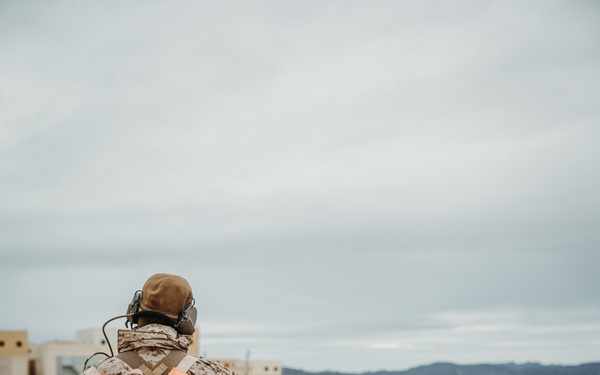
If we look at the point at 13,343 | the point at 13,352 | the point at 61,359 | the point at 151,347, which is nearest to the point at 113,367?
the point at 151,347

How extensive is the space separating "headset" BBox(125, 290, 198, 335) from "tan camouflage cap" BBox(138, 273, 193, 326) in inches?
1.3

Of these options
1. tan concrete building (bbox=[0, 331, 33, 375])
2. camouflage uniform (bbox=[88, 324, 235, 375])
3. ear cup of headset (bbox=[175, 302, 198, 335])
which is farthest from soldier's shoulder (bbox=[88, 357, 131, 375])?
tan concrete building (bbox=[0, 331, 33, 375])

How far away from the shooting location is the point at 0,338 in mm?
78438

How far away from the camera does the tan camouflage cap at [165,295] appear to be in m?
5.18

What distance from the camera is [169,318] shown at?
16.9 ft

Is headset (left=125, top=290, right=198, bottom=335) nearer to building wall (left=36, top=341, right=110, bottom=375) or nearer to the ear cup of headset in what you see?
the ear cup of headset

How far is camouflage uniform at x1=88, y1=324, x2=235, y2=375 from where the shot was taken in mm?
5129

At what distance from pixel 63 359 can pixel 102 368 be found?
80411mm

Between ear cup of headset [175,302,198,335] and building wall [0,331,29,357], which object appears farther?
building wall [0,331,29,357]

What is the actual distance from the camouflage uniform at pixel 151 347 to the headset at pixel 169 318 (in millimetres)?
44

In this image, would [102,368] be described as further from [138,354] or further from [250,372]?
[250,372]

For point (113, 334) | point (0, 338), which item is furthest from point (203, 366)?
point (113, 334)

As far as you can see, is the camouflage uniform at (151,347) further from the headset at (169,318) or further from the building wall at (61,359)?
the building wall at (61,359)

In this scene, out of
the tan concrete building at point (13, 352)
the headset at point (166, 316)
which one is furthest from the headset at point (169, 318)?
the tan concrete building at point (13, 352)
